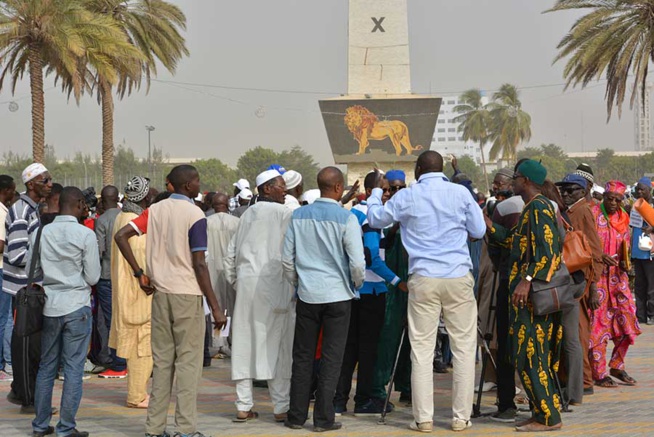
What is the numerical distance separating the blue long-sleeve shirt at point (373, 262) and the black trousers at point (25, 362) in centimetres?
242

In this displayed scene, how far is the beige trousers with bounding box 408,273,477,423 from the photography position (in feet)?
21.8

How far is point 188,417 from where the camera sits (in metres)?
6.23

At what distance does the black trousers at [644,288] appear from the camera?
13523 millimetres

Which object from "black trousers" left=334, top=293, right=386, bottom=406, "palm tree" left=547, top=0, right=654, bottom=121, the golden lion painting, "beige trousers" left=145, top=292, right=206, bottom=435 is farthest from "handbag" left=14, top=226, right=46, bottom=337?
the golden lion painting

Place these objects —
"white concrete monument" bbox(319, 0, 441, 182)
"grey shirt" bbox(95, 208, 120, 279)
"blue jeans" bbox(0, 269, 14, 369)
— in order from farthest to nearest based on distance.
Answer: "white concrete monument" bbox(319, 0, 441, 182), "grey shirt" bbox(95, 208, 120, 279), "blue jeans" bbox(0, 269, 14, 369)

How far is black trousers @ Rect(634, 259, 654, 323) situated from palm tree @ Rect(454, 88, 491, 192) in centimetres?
7337

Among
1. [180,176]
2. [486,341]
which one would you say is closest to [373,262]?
[486,341]

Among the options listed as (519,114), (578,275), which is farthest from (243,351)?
(519,114)

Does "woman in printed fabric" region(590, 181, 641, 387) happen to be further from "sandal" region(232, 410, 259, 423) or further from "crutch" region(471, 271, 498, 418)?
"sandal" region(232, 410, 259, 423)

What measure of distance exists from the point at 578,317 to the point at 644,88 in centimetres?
1869

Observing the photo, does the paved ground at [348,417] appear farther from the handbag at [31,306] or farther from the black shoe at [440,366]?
the handbag at [31,306]

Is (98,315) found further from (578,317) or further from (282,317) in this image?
(578,317)

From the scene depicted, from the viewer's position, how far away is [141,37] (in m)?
28.5

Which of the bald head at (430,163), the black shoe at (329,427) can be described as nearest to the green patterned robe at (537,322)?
the bald head at (430,163)
